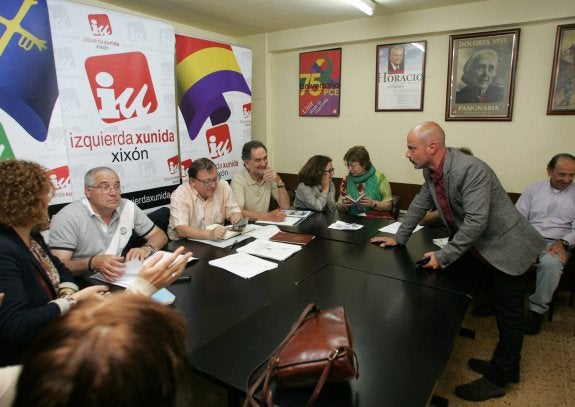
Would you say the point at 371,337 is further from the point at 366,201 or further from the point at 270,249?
the point at 366,201

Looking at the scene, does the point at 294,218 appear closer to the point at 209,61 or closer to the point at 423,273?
the point at 423,273

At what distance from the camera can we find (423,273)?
6.16ft

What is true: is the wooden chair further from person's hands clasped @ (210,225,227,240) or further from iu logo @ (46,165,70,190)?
iu logo @ (46,165,70,190)

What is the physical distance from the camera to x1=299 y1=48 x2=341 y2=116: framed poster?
4.29 m

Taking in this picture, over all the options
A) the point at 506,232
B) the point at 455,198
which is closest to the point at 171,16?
the point at 455,198

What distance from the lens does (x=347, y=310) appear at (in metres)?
1.50

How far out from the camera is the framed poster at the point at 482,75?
11.1 feet

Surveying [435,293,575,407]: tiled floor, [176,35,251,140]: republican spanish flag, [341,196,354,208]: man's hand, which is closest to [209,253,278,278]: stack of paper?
[435,293,575,407]: tiled floor

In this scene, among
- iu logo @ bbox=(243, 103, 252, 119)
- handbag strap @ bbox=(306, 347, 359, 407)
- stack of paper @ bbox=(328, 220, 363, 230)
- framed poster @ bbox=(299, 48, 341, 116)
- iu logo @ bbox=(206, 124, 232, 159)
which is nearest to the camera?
handbag strap @ bbox=(306, 347, 359, 407)

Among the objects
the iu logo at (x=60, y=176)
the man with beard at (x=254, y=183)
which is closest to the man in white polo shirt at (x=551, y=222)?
the man with beard at (x=254, y=183)

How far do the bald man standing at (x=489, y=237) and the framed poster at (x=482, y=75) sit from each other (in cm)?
201

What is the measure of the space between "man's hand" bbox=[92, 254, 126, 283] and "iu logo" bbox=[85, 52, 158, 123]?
1.69 metres

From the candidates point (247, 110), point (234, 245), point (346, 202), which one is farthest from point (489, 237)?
point (247, 110)

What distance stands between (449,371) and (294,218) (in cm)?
148
